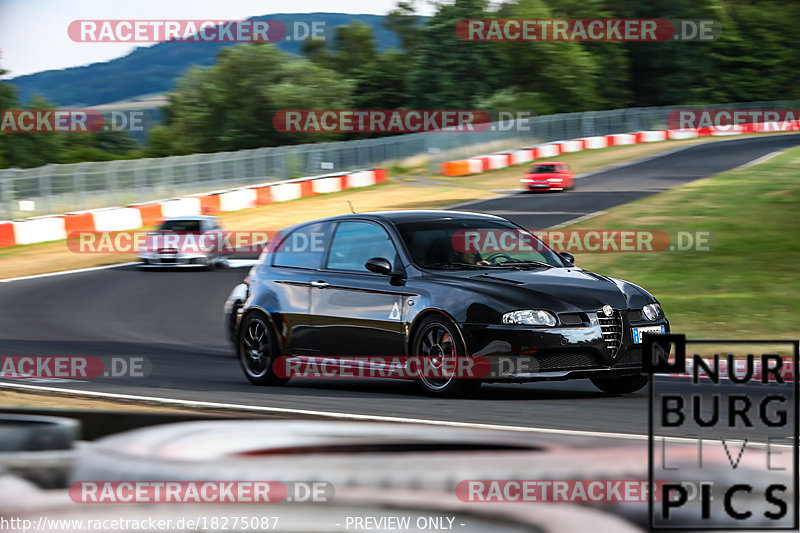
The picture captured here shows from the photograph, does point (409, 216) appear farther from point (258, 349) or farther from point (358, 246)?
point (258, 349)

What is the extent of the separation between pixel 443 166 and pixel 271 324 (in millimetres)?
36987

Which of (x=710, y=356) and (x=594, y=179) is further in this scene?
(x=594, y=179)

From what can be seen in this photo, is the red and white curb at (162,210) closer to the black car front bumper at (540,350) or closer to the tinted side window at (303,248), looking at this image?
the tinted side window at (303,248)

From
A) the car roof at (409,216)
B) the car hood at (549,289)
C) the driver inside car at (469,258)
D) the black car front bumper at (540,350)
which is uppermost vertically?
the car roof at (409,216)

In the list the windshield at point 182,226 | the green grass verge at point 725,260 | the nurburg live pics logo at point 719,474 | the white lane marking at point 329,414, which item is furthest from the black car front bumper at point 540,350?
the windshield at point 182,226

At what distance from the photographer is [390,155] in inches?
2021

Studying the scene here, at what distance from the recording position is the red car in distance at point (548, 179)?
38094 millimetres

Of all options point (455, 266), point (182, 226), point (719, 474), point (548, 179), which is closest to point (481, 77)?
point (548, 179)

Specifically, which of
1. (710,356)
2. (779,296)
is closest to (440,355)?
(710,356)

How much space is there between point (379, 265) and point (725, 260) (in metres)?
11.7

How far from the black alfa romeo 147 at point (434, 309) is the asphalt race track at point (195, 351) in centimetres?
25

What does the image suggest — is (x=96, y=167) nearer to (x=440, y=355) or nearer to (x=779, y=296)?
(x=779, y=296)

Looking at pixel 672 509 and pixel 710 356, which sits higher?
pixel 672 509

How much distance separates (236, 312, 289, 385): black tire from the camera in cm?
1122
